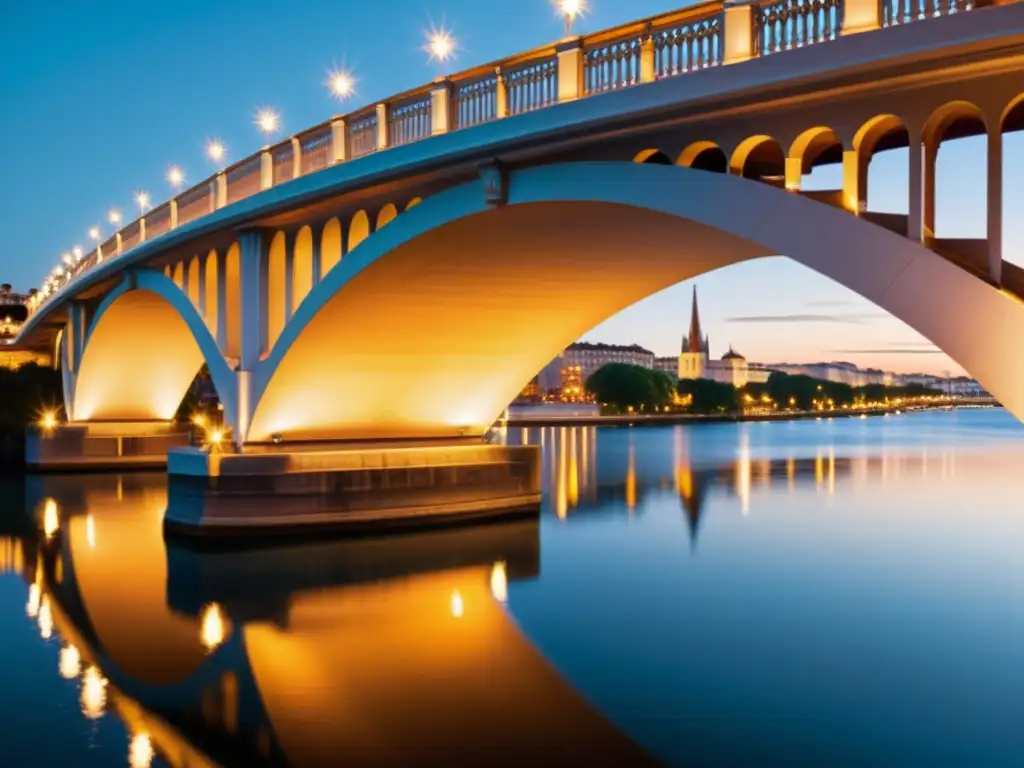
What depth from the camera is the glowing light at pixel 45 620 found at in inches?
575

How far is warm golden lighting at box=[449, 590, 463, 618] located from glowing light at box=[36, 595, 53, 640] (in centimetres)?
558

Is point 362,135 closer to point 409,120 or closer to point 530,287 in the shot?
point 409,120

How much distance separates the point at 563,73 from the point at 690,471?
3280 cm

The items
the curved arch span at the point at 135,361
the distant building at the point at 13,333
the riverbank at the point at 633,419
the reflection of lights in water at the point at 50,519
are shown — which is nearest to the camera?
the reflection of lights in water at the point at 50,519

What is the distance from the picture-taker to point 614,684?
39.4 ft

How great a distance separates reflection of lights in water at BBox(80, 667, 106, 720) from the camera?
1088cm

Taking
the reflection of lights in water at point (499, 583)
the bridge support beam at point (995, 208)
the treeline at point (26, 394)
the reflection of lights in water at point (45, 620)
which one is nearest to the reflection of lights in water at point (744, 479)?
the reflection of lights in water at point (499, 583)

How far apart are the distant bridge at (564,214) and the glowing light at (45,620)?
21.5 ft

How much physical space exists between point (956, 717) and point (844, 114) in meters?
6.11

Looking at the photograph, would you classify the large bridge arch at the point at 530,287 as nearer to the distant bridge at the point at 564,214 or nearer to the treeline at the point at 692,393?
the distant bridge at the point at 564,214

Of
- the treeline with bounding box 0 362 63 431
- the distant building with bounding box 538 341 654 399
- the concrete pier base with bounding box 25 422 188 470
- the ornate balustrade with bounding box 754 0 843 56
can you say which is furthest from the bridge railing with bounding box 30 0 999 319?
the distant building with bounding box 538 341 654 399

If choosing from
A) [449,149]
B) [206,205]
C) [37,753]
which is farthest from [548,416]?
[37,753]

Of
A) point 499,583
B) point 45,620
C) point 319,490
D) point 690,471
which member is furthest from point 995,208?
point 690,471

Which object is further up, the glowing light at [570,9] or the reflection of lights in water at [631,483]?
the glowing light at [570,9]
